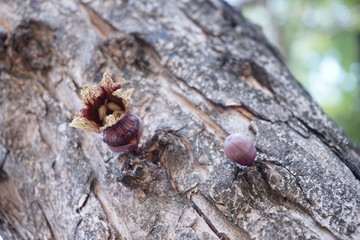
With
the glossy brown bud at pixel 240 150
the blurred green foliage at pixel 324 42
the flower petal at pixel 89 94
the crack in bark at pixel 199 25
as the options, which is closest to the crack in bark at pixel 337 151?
the glossy brown bud at pixel 240 150

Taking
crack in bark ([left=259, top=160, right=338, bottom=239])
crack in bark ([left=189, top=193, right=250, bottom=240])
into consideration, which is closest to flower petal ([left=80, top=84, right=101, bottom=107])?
crack in bark ([left=189, top=193, right=250, bottom=240])

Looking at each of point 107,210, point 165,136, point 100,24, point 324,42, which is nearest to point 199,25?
point 100,24

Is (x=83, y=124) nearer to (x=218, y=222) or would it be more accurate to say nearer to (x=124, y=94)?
(x=124, y=94)

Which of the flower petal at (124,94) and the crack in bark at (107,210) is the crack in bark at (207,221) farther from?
the flower petal at (124,94)

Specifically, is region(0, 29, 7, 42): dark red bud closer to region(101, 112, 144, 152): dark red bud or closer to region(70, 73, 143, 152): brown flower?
region(70, 73, 143, 152): brown flower

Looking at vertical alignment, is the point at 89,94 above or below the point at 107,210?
above
